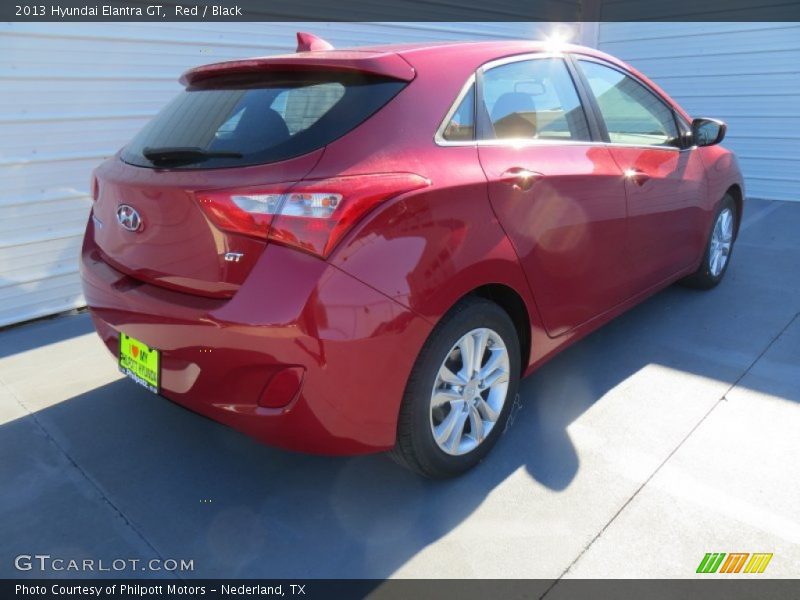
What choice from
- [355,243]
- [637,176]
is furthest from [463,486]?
[637,176]

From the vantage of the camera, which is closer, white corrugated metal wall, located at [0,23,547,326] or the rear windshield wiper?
the rear windshield wiper

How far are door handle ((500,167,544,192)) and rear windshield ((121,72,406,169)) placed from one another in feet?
1.70

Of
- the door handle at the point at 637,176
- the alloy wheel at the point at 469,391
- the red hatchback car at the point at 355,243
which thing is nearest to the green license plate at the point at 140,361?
the red hatchback car at the point at 355,243

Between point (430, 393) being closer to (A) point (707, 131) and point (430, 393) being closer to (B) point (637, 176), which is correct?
(B) point (637, 176)

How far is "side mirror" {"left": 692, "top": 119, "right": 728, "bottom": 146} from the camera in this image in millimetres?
3867

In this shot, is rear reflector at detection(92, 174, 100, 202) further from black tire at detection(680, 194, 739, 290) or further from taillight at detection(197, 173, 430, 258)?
black tire at detection(680, 194, 739, 290)

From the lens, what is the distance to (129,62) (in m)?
4.52

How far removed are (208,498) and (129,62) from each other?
11.3 feet

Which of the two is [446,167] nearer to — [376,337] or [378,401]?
[376,337]

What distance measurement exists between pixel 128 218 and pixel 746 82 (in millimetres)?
7762

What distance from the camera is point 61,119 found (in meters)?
4.26

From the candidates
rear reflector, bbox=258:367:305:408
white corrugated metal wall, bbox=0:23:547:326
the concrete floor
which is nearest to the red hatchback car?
rear reflector, bbox=258:367:305:408
